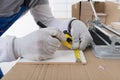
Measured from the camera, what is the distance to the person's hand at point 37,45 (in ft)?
2.12

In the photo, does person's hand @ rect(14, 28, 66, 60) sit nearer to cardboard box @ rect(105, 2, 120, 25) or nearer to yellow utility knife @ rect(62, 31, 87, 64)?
yellow utility knife @ rect(62, 31, 87, 64)

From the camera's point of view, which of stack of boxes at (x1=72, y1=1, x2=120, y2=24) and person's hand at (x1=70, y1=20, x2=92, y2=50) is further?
stack of boxes at (x1=72, y1=1, x2=120, y2=24)

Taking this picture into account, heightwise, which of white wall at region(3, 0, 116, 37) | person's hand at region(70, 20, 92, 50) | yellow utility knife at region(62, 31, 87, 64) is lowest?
white wall at region(3, 0, 116, 37)

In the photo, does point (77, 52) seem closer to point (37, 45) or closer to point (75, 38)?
point (75, 38)

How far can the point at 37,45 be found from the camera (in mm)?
645

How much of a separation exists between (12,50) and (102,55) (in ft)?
1.12

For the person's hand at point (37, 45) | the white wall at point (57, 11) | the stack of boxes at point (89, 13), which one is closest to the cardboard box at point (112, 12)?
the stack of boxes at point (89, 13)

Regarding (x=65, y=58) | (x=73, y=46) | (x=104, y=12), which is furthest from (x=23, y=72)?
(x=104, y=12)

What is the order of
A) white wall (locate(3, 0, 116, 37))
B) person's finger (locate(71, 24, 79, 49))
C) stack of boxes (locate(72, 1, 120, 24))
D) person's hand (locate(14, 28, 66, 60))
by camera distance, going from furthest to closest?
white wall (locate(3, 0, 116, 37))
stack of boxes (locate(72, 1, 120, 24))
person's finger (locate(71, 24, 79, 49))
person's hand (locate(14, 28, 66, 60))

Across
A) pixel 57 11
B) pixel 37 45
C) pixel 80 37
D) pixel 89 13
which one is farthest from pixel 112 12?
pixel 57 11

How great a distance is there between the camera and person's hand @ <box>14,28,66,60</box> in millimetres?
645

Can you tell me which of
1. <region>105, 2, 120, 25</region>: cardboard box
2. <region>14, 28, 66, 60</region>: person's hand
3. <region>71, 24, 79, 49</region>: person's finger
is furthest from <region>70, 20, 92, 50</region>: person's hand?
<region>105, 2, 120, 25</region>: cardboard box

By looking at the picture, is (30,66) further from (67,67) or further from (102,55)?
(102,55)

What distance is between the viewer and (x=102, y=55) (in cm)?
70
